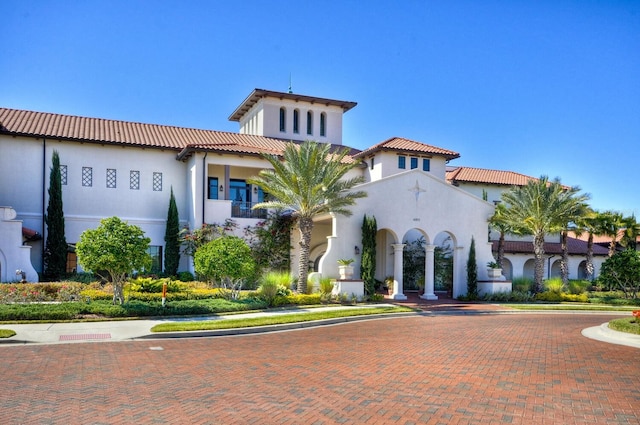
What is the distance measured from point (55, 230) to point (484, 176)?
106 feet

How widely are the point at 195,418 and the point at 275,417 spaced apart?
1124 mm

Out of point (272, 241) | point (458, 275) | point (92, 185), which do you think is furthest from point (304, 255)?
point (92, 185)

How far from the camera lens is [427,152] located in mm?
40188

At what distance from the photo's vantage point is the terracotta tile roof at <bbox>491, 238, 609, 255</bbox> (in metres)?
45.5

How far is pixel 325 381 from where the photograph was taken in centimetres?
1104

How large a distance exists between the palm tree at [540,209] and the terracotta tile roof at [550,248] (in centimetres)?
839

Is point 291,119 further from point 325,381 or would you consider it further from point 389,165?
point 325,381

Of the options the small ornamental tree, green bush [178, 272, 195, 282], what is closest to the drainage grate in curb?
the small ornamental tree

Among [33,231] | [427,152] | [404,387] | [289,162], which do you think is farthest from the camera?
[427,152]

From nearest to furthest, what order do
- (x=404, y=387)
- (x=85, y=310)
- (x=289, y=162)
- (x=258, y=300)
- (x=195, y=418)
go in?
(x=195, y=418) → (x=404, y=387) → (x=85, y=310) → (x=258, y=300) → (x=289, y=162)

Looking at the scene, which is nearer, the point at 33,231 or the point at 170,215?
the point at 33,231

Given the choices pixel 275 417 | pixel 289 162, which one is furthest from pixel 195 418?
pixel 289 162

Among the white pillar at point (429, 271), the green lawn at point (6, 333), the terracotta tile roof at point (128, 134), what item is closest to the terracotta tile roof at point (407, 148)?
the terracotta tile roof at point (128, 134)

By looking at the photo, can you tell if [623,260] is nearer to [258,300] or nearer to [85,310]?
[258,300]
